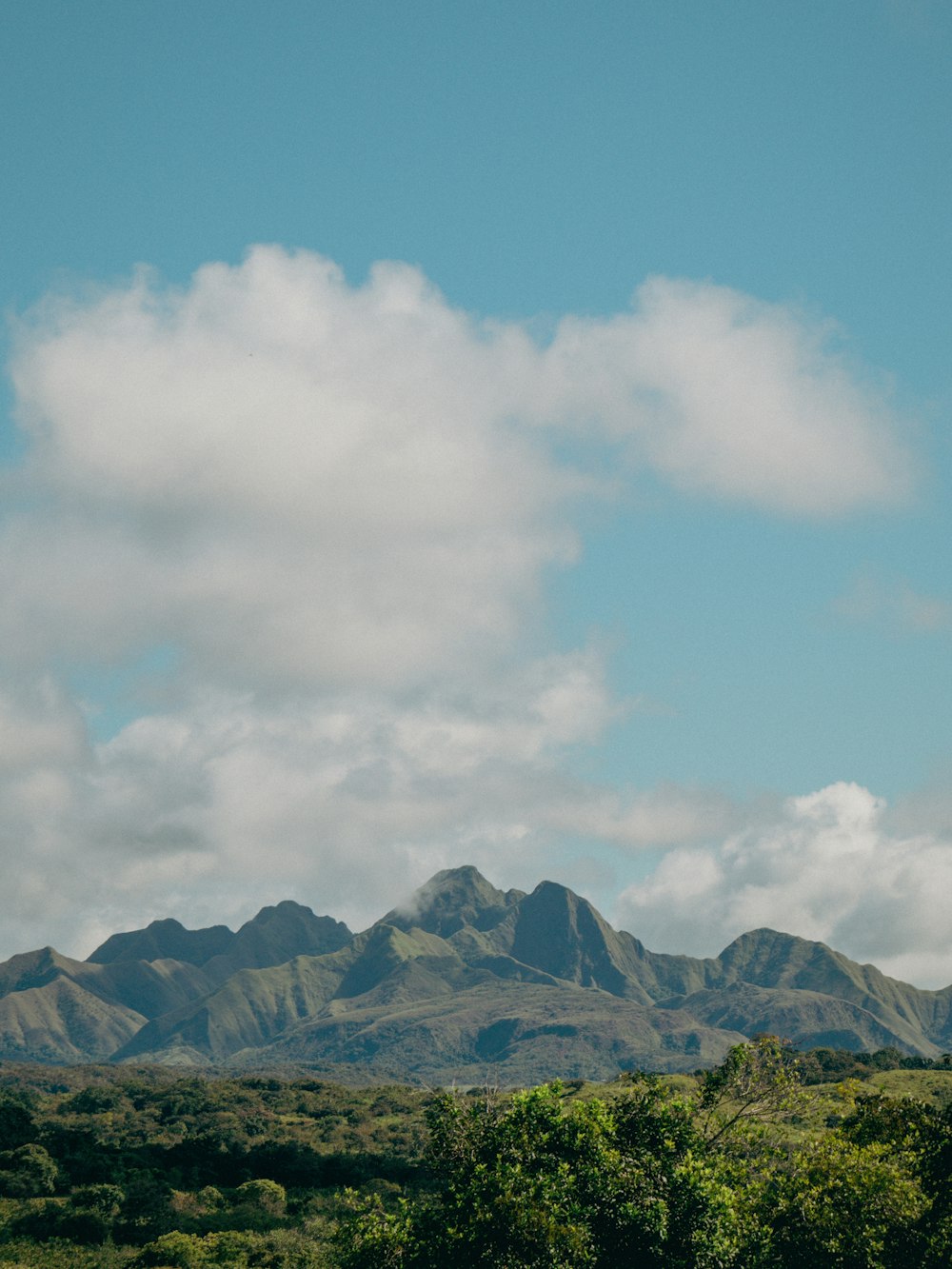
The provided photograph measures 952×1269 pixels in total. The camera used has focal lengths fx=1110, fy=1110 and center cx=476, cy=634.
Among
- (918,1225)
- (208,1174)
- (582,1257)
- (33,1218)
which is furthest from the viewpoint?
(208,1174)

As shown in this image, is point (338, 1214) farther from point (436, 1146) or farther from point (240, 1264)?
point (436, 1146)

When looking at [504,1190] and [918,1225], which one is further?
[918,1225]

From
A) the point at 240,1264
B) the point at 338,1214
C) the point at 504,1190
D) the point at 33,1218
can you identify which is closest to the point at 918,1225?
the point at 504,1190

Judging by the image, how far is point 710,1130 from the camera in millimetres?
54469

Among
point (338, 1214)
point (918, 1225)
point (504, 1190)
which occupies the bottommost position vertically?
point (338, 1214)

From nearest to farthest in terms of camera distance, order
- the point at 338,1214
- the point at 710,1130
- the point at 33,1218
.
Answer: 1. the point at 710,1130
2. the point at 33,1218
3. the point at 338,1214

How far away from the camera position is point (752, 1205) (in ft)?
170

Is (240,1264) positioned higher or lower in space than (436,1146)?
lower

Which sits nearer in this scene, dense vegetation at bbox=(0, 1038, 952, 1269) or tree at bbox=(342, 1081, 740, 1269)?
tree at bbox=(342, 1081, 740, 1269)

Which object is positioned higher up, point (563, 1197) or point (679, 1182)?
point (679, 1182)

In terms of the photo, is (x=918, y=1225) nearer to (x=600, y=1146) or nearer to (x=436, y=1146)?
(x=600, y=1146)

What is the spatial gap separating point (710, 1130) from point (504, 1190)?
569 inches

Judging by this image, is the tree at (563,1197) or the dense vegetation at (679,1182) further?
the dense vegetation at (679,1182)

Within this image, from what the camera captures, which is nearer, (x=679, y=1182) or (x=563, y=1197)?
(x=563, y=1197)
